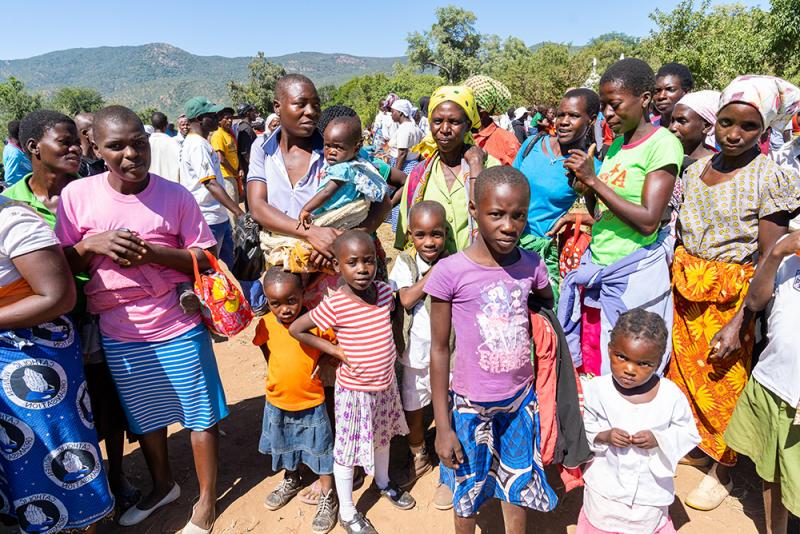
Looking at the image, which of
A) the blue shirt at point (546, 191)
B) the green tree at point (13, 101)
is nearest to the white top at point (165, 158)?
the blue shirt at point (546, 191)

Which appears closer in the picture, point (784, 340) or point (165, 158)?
point (784, 340)

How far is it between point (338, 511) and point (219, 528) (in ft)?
2.19

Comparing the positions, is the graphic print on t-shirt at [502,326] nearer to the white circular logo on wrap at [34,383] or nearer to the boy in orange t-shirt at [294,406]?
the boy in orange t-shirt at [294,406]

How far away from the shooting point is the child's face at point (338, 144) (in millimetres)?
2426

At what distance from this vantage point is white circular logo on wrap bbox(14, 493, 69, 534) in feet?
6.91

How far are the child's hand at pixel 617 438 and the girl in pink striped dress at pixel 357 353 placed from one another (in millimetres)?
1054

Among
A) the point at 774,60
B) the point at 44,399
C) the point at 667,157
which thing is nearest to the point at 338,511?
the point at 44,399

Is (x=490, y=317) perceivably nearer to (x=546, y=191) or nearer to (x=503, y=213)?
(x=503, y=213)

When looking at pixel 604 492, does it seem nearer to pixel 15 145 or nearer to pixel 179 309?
pixel 179 309

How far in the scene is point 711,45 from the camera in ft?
48.6

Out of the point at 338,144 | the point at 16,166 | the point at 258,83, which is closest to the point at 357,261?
the point at 338,144

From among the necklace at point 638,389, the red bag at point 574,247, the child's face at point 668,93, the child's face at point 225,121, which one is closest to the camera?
the necklace at point 638,389

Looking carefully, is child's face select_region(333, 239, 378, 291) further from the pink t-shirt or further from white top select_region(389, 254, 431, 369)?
the pink t-shirt

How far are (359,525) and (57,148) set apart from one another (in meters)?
2.48
